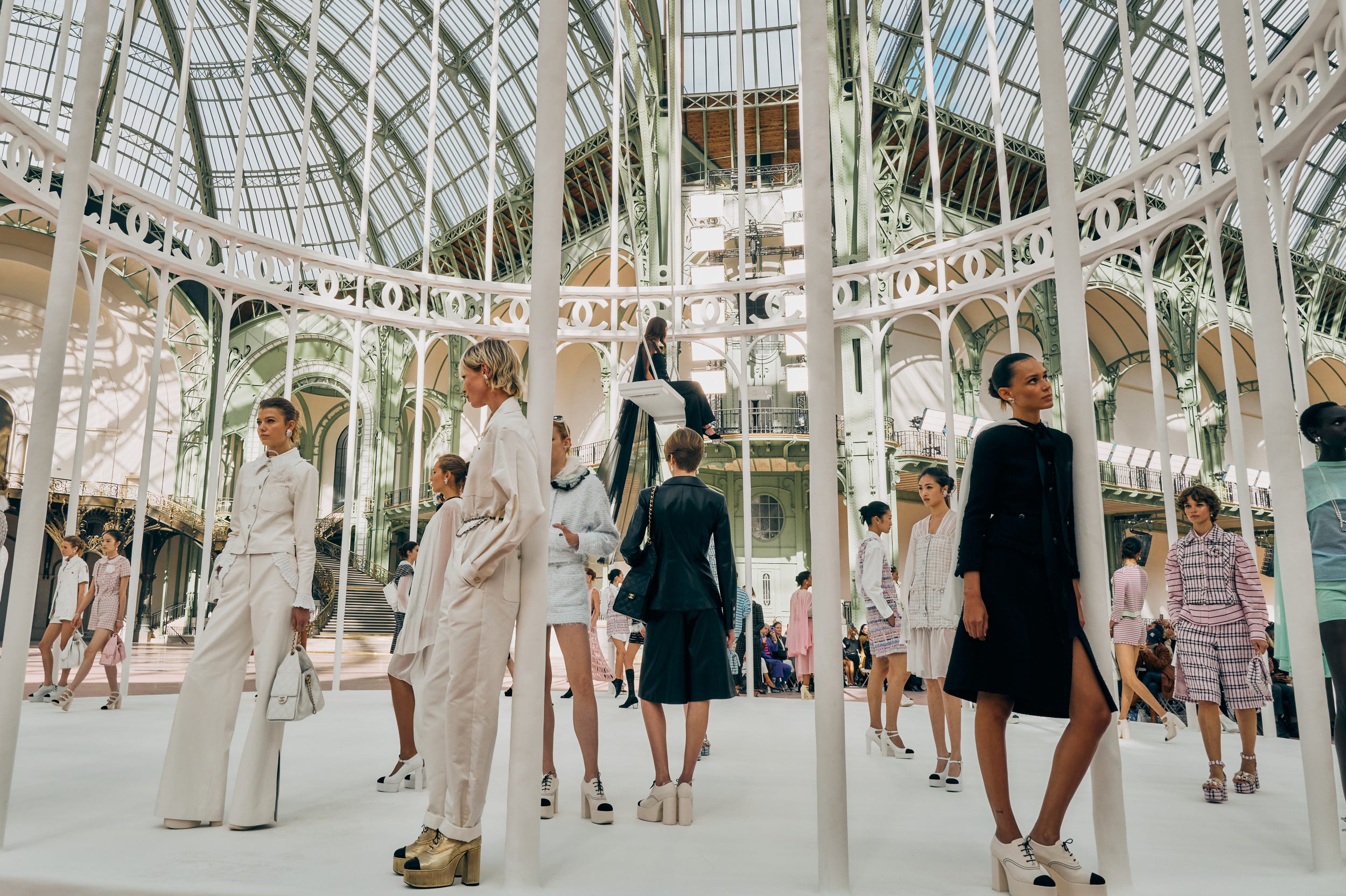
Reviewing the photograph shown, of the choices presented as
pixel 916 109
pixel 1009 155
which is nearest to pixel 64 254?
pixel 916 109

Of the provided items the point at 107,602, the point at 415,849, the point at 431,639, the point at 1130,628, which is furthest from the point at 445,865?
the point at 107,602

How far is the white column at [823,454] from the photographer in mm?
2281

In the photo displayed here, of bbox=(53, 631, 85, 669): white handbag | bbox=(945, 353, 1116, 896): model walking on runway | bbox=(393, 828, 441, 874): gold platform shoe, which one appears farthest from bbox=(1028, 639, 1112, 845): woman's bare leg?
bbox=(53, 631, 85, 669): white handbag

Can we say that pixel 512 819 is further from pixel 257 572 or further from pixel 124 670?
pixel 124 670

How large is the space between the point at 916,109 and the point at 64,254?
18626mm

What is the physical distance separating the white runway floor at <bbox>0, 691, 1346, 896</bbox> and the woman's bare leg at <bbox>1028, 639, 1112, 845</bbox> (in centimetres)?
29

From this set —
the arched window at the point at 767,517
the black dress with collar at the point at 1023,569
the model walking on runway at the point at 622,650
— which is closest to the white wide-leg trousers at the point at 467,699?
the black dress with collar at the point at 1023,569

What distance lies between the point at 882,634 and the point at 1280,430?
2.47 m

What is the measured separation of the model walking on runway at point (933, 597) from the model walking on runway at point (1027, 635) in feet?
5.70

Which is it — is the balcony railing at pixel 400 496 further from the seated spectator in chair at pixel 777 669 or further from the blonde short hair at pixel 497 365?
the blonde short hair at pixel 497 365

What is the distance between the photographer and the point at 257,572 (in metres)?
3.32

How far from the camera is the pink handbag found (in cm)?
732

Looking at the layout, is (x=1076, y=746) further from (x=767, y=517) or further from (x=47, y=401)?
(x=767, y=517)

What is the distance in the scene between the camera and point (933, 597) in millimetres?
4559
